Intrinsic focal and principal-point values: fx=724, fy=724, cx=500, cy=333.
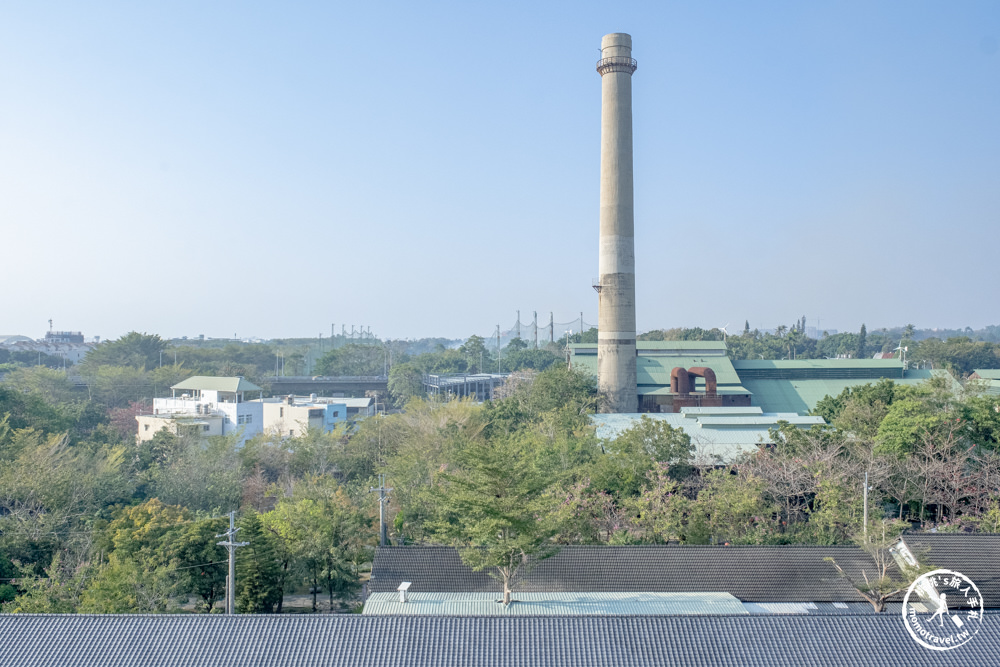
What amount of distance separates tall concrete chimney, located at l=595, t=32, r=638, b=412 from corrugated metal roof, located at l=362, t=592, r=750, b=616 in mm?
22357

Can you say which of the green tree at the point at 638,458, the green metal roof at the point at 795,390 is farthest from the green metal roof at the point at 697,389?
the green tree at the point at 638,458

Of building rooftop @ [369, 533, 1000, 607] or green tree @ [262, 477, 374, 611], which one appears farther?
green tree @ [262, 477, 374, 611]

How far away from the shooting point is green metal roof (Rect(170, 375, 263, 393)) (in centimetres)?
4528

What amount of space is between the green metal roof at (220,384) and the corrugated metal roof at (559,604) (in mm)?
32005

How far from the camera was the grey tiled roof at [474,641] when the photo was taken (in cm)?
1121

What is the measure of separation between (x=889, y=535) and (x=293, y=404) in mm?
35651

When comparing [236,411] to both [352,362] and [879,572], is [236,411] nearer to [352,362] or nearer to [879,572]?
[879,572]

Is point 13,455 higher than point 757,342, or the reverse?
point 757,342

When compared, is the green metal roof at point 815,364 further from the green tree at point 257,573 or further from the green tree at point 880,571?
the green tree at point 257,573

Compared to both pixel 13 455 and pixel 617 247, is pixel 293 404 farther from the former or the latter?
pixel 617 247

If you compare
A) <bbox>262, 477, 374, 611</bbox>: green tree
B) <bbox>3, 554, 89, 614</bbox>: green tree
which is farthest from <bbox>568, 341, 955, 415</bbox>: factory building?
<bbox>3, 554, 89, 614</bbox>: green tree

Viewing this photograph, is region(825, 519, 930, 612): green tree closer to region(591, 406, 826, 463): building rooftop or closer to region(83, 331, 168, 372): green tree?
region(591, 406, 826, 463): building rooftop

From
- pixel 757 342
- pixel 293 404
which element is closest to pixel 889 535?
pixel 293 404

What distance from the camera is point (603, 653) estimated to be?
11.4m
